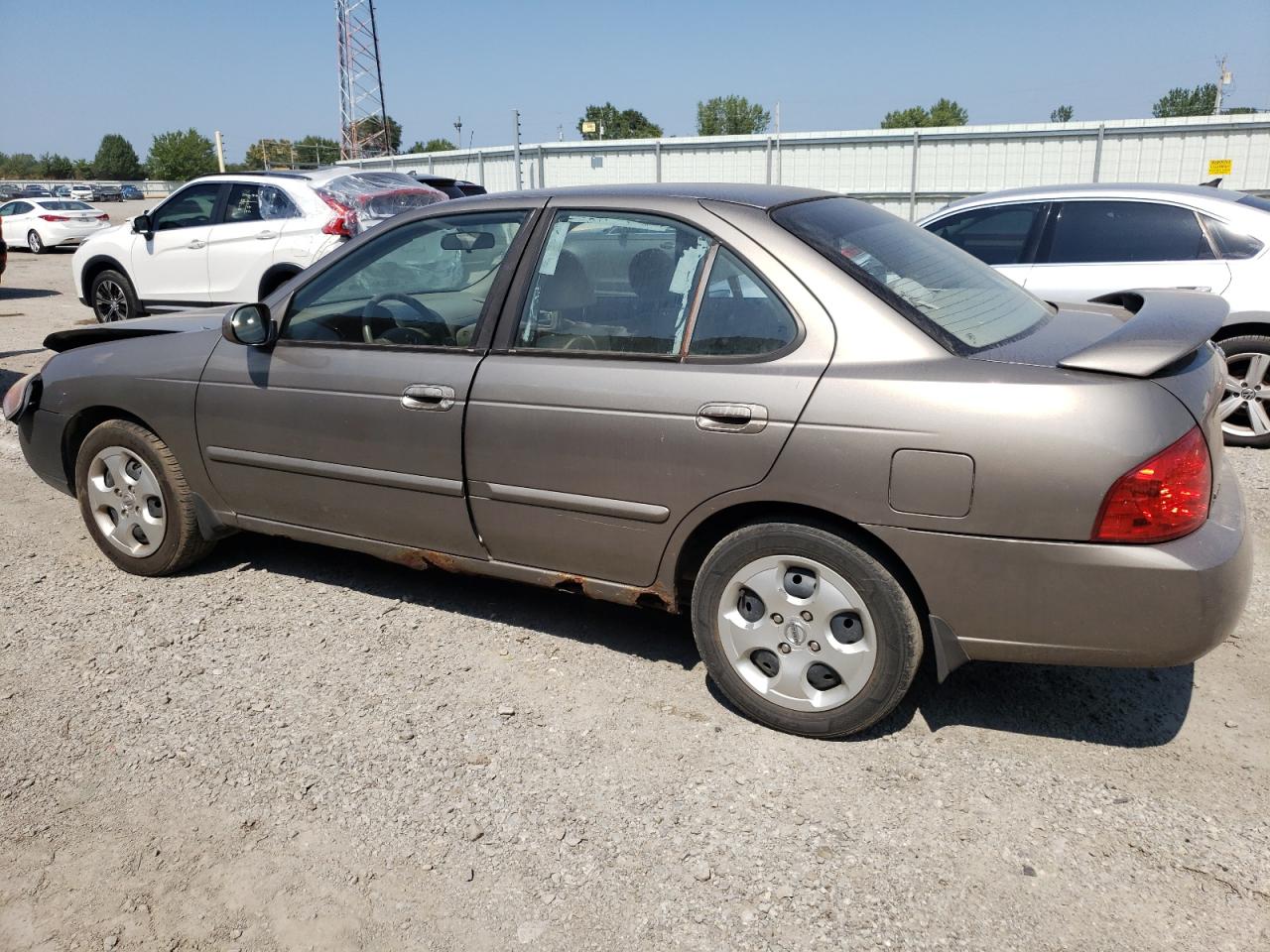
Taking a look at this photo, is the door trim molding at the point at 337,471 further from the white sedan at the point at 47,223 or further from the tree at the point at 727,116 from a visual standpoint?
the tree at the point at 727,116

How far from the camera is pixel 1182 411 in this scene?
2.71 metres

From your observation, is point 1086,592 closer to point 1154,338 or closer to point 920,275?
point 1154,338

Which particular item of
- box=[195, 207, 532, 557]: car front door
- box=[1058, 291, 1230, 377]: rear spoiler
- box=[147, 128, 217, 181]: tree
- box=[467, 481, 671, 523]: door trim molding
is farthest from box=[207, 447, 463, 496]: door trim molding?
box=[147, 128, 217, 181]: tree

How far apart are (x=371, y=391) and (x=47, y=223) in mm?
26483

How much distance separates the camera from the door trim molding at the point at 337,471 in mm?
3656

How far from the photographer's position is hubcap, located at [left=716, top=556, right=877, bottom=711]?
119 inches

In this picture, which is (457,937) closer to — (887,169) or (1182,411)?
(1182,411)

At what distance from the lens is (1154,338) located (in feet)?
9.48

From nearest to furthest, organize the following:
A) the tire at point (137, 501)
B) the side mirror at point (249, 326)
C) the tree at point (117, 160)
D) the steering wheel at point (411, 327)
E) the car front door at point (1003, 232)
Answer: the steering wheel at point (411, 327) < the side mirror at point (249, 326) < the tire at point (137, 501) < the car front door at point (1003, 232) < the tree at point (117, 160)

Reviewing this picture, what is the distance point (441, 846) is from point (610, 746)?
65 cm

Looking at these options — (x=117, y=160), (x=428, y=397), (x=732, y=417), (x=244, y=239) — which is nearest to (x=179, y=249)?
(x=244, y=239)

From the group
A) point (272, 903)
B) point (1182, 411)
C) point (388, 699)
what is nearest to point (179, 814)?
point (272, 903)

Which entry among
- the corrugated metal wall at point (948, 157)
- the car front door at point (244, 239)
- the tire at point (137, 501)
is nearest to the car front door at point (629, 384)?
the tire at point (137, 501)

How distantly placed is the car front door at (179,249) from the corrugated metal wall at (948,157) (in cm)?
715
